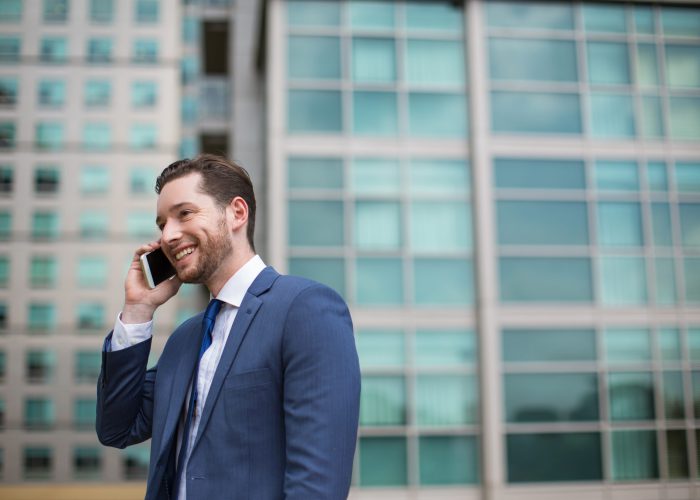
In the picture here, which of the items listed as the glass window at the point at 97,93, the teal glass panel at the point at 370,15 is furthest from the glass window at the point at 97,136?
the teal glass panel at the point at 370,15

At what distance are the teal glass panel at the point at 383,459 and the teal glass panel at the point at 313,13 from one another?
7.67 m

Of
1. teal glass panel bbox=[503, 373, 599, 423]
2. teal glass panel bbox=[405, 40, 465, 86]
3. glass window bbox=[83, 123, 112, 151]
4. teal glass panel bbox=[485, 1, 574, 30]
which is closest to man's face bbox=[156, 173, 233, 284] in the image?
glass window bbox=[83, 123, 112, 151]

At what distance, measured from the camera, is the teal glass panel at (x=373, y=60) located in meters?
14.8

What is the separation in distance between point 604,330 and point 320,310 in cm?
1341

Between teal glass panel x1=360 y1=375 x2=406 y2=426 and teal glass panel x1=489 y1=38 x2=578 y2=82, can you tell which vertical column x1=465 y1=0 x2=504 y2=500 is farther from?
teal glass panel x1=360 y1=375 x2=406 y2=426

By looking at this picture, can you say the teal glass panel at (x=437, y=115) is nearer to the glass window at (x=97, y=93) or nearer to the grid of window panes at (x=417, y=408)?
the grid of window panes at (x=417, y=408)

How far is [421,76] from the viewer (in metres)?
14.9

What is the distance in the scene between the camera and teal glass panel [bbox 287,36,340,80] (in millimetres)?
14797

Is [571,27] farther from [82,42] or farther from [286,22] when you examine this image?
[82,42]

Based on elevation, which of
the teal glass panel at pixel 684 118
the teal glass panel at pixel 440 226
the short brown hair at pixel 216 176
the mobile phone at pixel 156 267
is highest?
the teal glass panel at pixel 684 118

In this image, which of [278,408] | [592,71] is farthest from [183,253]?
[592,71]

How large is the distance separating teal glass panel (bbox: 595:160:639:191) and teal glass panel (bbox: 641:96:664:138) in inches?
31.7

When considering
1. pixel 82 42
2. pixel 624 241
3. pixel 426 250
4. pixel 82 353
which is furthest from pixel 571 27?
pixel 82 353

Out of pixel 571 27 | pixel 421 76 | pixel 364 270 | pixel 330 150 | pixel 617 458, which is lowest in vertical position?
pixel 617 458
